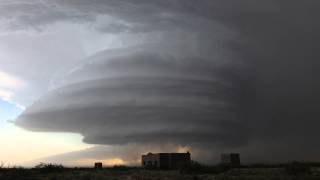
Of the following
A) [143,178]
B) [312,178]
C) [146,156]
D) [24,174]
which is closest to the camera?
[312,178]

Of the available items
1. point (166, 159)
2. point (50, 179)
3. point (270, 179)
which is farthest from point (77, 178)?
point (166, 159)

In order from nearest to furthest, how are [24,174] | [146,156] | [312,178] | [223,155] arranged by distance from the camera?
[312,178], [24,174], [223,155], [146,156]

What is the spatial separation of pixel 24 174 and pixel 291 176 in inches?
1455

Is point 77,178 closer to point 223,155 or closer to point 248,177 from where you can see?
point 248,177

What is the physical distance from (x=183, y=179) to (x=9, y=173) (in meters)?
27.6

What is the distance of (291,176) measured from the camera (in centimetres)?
6191

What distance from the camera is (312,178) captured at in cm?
5834

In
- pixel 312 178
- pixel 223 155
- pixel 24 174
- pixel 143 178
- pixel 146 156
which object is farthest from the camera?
pixel 146 156

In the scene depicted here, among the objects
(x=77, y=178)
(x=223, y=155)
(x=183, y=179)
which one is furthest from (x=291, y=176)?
(x=223, y=155)

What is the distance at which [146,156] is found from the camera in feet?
482

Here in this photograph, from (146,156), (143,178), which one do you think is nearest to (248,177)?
(143,178)

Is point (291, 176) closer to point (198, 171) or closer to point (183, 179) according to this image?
point (183, 179)

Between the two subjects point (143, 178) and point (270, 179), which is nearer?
point (270, 179)

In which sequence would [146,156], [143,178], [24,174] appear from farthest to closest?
[146,156], [24,174], [143,178]
